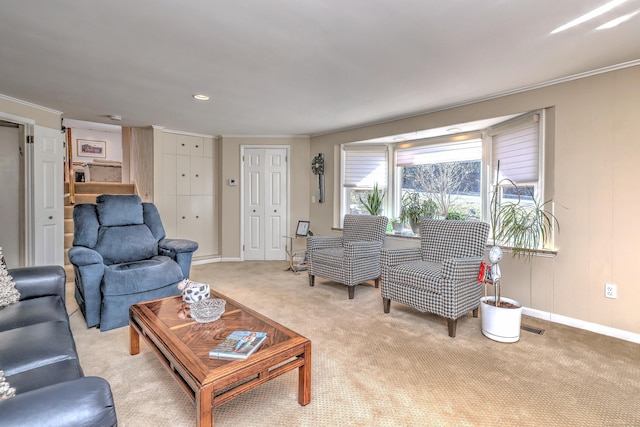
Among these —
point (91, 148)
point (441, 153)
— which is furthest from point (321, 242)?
point (91, 148)

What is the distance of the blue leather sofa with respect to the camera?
28.0 inches

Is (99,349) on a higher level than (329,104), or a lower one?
lower

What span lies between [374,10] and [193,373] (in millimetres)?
2046

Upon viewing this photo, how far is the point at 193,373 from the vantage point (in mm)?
1288

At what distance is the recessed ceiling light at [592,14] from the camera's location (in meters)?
1.67

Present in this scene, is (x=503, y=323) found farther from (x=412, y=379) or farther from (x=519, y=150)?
(x=519, y=150)

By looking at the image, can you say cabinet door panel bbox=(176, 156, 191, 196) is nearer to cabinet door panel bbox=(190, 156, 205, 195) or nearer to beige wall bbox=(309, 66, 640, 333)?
cabinet door panel bbox=(190, 156, 205, 195)

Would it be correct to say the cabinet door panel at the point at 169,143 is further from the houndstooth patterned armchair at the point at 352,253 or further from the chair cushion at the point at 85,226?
the houndstooth patterned armchair at the point at 352,253

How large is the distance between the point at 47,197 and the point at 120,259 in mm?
1682

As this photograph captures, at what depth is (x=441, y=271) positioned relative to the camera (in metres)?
2.61

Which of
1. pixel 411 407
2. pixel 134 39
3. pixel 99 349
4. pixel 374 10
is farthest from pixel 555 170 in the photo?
pixel 99 349

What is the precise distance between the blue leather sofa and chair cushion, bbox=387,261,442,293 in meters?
2.33

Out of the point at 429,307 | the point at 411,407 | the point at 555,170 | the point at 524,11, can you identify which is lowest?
the point at 411,407

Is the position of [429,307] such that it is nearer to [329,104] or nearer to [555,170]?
[555,170]
